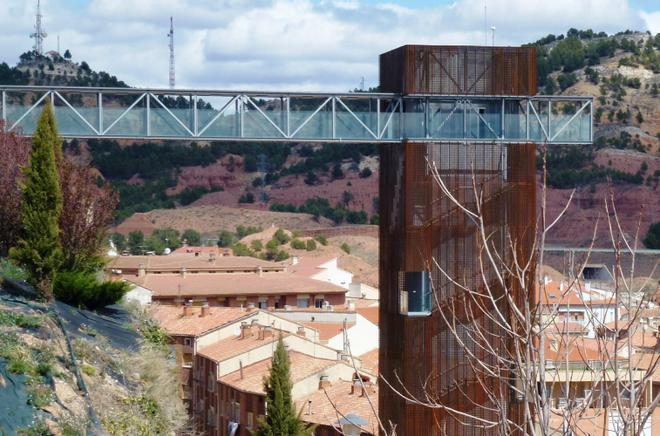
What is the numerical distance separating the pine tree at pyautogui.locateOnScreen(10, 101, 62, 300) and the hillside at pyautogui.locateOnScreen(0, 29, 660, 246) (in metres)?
77.2

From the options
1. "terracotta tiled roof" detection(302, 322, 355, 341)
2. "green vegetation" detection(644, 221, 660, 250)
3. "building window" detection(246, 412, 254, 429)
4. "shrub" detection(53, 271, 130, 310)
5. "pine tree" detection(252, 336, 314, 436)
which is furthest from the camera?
"green vegetation" detection(644, 221, 660, 250)

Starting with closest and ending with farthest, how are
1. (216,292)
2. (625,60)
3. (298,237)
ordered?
(216,292) < (298,237) < (625,60)

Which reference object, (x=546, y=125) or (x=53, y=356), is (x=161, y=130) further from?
(x=53, y=356)

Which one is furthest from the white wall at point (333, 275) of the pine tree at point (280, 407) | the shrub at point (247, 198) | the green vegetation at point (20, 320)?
the green vegetation at point (20, 320)

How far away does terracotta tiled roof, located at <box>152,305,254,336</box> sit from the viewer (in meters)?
40.3

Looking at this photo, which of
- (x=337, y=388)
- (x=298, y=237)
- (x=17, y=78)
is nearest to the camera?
(x=337, y=388)

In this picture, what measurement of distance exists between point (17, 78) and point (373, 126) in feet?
277

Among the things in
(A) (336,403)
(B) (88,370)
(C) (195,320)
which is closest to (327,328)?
(C) (195,320)

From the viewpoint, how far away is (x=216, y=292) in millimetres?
58062

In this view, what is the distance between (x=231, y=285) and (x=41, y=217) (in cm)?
4187

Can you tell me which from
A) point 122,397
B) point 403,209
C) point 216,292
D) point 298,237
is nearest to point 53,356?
point 122,397

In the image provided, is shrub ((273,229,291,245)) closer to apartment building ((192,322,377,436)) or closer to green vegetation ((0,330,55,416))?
apartment building ((192,322,377,436))

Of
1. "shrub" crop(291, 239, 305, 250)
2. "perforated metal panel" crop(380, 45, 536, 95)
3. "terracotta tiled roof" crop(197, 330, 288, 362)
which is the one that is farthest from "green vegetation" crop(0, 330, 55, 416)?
"shrub" crop(291, 239, 305, 250)

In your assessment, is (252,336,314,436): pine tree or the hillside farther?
the hillside
